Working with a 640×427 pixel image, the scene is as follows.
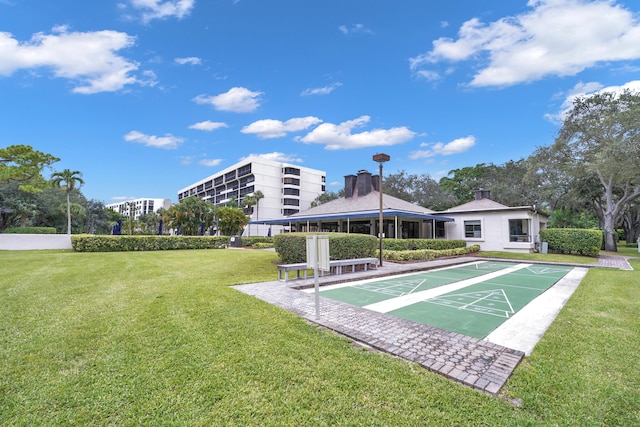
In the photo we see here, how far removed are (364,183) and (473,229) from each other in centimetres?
904

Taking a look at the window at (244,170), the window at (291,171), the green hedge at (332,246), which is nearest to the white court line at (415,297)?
the green hedge at (332,246)

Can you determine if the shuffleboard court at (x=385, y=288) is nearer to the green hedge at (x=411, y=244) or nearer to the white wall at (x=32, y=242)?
the green hedge at (x=411, y=244)

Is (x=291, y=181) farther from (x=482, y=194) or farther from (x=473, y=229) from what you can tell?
(x=473, y=229)

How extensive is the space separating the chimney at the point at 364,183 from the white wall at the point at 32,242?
818 inches

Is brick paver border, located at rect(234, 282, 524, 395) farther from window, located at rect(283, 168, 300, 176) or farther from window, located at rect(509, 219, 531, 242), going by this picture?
window, located at rect(283, 168, 300, 176)

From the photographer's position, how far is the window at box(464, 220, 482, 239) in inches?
832

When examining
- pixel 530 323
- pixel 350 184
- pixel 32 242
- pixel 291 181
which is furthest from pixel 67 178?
pixel 291 181

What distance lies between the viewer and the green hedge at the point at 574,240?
16766mm

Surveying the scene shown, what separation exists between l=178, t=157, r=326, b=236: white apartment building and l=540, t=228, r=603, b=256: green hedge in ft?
149

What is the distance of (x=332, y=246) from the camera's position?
11.0 m

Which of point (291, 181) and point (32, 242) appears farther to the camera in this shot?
point (291, 181)

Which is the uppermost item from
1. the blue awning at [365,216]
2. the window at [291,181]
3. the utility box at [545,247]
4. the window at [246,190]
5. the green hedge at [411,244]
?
the window at [291,181]

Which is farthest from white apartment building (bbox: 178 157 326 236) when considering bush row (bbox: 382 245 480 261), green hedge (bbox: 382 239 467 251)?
bush row (bbox: 382 245 480 261)

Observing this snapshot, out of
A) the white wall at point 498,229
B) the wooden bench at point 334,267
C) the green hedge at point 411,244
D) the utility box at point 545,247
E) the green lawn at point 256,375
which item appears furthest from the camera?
the white wall at point 498,229
